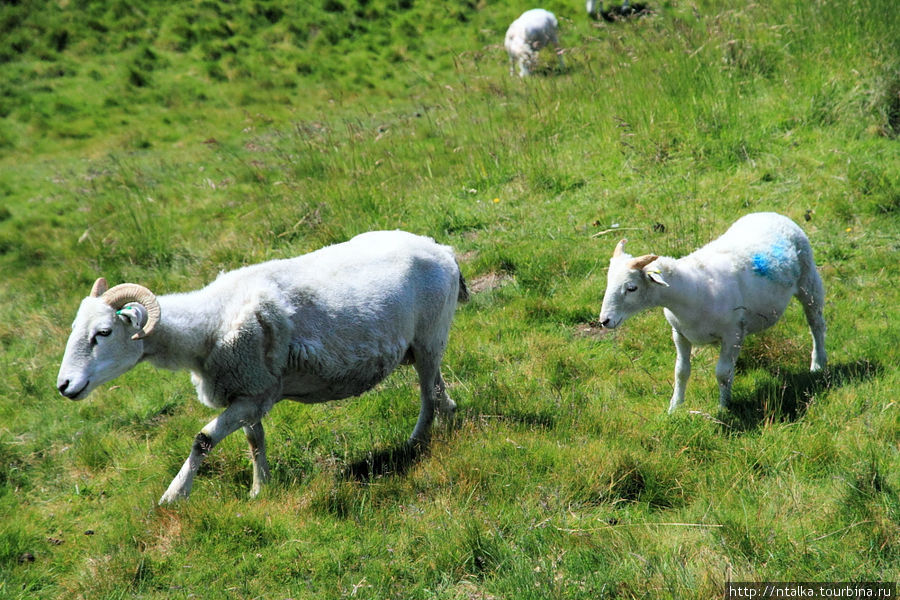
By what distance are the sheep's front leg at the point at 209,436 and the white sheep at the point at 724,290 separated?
2346 mm

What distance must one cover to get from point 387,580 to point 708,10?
42.9 ft

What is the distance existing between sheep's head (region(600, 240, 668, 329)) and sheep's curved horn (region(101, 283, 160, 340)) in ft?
9.17

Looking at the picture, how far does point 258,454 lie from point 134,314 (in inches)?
48.1

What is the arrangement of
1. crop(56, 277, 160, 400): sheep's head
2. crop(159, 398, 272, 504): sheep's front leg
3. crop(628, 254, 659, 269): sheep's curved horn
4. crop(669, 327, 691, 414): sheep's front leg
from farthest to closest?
1. crop(669, 327, 691, 414): sheep's front leg
2. crop(628, 254, 659, 269): sheep's curved horn
3. crop(159, 398, 272, 504): sheep's front leg
4. crop(56, 277, 160, 400): sheep's head

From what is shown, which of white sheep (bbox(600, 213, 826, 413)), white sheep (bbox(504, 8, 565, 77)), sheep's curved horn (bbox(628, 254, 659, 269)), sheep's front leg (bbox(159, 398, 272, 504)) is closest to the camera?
sheep's front leg (bbox(159, 398, 272, 504))

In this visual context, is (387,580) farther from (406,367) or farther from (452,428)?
(406,367)

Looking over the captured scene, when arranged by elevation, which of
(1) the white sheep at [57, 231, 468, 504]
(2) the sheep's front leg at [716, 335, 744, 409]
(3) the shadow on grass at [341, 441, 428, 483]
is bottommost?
(3) the shadow on grass at [341, 441, 428, 483]

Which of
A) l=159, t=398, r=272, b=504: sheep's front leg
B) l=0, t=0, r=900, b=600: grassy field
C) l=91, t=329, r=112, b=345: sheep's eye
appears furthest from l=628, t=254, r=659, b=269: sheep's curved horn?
l=91, t=329, r=112, b=345: sheep's eye

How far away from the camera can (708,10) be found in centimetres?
1408

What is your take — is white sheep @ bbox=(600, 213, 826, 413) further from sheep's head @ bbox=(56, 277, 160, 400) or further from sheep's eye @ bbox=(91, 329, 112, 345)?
Result: sheep's eye @ bbox=(91, 329, 112, 345)

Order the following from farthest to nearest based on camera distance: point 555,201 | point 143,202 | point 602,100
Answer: point 143,202 → point 602,100 → point 555,201

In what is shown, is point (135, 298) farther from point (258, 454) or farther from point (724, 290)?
point (724, 290)

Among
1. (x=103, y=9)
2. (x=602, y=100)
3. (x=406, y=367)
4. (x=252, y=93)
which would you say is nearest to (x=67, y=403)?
(x=406, y=367)

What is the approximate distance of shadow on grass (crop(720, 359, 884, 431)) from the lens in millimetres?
5074
